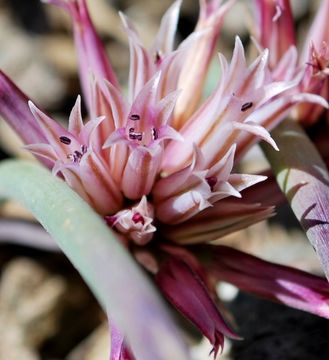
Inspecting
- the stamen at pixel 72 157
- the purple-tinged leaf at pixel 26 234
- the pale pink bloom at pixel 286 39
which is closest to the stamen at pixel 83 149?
the stamen at pixel 72 157

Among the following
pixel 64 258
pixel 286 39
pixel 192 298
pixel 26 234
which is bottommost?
pixel 64 258

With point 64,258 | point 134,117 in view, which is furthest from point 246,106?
point 64,258

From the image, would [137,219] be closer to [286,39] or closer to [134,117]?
[134,117]

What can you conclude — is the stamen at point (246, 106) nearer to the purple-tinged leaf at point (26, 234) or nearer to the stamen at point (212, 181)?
the stamen at point (212, 181)

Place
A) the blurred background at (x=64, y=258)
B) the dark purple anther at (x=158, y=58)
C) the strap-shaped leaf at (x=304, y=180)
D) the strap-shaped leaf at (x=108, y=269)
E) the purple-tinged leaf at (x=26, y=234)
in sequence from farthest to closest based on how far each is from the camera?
the purple-tinged leaf at (x=26, y=234), the blurred background at (x=64, y=258), the dark purple anther at (x=158, y=58), the strap-shaped leaf at (x=304, y=180), the strap-shaped leaf at (x=108, y=269)

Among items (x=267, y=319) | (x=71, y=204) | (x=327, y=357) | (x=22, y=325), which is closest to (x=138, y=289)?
(x=71, y=204)

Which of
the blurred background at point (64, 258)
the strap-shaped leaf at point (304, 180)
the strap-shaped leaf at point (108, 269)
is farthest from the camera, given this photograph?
the blurred background at point (64, 258)

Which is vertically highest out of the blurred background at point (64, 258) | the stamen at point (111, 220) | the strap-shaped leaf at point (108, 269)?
the strap-shaped leaf at point (108, 269)
